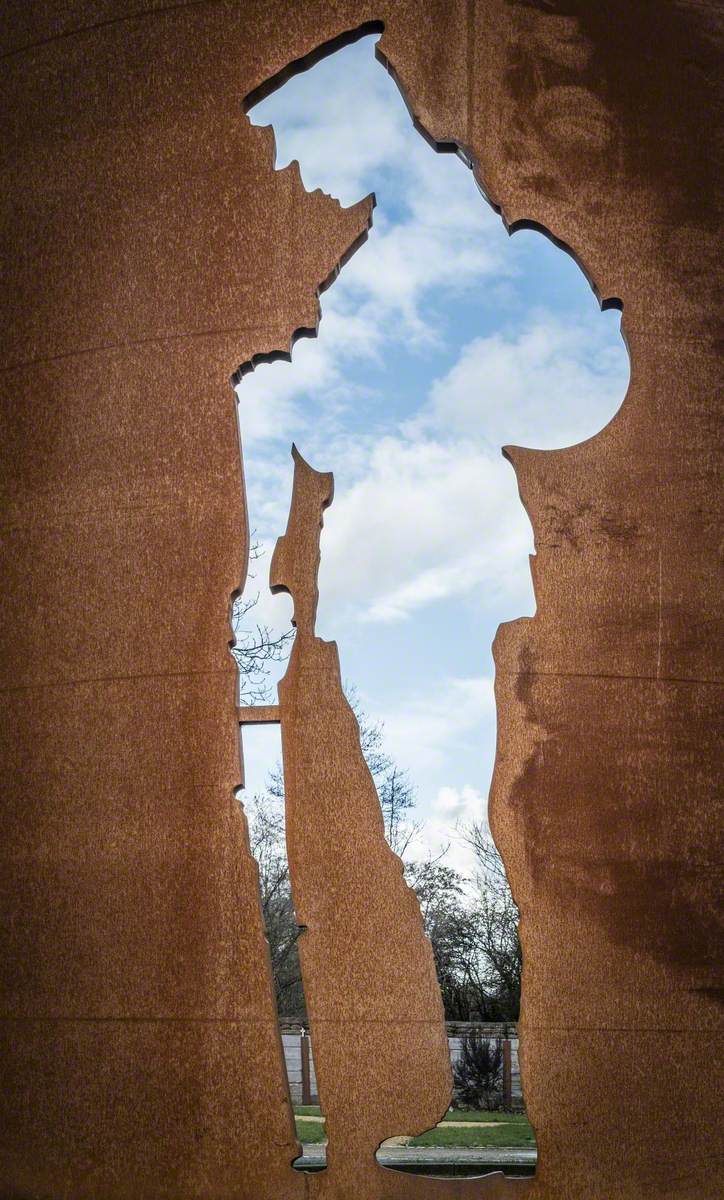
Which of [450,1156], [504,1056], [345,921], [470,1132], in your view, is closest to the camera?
[345,921]

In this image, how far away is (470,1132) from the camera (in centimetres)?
1332

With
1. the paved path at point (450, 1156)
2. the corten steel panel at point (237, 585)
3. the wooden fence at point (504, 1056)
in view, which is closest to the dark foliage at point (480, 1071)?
the wooden fence at point (504, 1056)

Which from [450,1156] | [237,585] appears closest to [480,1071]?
[450,1156]

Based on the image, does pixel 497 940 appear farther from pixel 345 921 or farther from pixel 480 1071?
pixel 345 921

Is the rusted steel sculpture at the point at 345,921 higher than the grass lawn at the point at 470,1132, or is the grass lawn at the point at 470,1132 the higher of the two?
the rusted steel sculpture at the point at 345,921

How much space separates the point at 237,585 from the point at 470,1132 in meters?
9.99

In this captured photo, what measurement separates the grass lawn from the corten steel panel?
6.13 metres

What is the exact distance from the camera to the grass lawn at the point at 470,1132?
1178cm

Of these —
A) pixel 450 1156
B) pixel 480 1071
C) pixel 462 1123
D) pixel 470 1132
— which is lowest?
pixel 462 1123

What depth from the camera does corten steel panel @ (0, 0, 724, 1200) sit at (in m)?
4.90

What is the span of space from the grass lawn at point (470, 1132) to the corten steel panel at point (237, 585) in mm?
6126

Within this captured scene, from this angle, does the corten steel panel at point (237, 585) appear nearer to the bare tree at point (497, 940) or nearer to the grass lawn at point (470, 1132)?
the grass lawn at point (470, 1132)

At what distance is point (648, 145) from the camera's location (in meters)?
5.73

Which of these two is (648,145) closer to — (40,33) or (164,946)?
(40,33)
